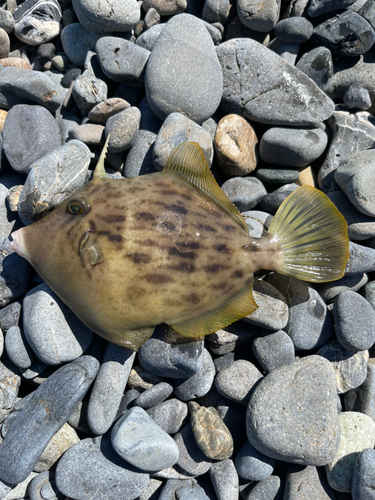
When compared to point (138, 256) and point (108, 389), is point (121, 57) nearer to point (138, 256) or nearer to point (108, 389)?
point (138, 256)

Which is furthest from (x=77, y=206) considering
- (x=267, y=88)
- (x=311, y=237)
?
(x=267, y=88)

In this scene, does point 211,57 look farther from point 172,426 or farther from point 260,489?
point 260,489

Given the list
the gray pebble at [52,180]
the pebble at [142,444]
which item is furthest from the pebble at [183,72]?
the pebble at [142,444]

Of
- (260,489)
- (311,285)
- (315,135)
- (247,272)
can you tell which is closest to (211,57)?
(315,135)

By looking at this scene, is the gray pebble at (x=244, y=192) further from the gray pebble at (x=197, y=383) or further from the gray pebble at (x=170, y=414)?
the gray pebble at (x=170, y=414)

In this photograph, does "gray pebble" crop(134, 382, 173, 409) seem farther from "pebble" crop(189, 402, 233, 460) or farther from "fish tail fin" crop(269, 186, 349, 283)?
"fish tail fin" crop(269, 186, 349, 283)
